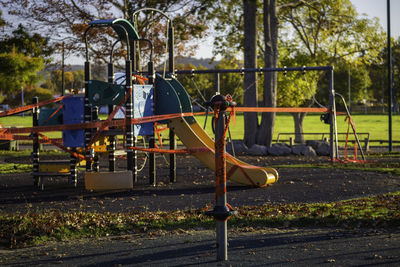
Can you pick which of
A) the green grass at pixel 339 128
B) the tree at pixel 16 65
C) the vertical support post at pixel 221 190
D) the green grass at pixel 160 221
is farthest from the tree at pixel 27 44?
the vertical support post at pixel 221 190

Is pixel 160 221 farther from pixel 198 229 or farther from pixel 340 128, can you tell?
pixel 340 128

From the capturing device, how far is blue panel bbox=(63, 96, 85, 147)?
494 inches

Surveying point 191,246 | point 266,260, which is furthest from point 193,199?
point 266,260

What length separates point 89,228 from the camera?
25.6ft

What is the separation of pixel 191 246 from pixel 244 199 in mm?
4270

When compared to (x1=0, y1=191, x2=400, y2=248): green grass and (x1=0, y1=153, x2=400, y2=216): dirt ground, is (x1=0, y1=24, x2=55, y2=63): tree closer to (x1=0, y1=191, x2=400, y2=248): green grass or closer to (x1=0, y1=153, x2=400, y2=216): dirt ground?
(x1=0, y1=153, x2=400, y2=216): dirt ground

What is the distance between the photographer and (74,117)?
12.6 m

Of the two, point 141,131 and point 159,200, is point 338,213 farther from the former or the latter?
point 141,131

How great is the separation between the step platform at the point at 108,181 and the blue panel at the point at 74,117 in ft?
3.19

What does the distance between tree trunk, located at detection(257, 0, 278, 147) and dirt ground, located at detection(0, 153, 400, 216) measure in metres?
8.88

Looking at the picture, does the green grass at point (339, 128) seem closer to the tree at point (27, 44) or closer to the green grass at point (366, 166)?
the tree at point (27, 44)

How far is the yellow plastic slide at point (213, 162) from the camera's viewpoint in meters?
12.7

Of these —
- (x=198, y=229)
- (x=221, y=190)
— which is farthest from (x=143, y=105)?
(x=221, y=190)

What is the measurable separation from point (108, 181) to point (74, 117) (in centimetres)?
176
